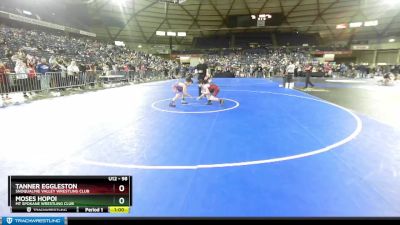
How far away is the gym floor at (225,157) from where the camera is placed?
9.82 feet

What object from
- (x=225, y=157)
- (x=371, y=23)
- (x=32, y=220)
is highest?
(x=371, y=23)

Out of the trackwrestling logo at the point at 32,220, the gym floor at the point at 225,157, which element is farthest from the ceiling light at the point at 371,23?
the trackwrestling logo at the point at 32,220

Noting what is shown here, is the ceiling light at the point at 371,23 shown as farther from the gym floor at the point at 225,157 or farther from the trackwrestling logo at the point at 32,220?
the trackwrestling logo at the point at 32,220

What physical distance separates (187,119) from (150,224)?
186 inches

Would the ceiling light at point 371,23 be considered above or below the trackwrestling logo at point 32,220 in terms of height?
above

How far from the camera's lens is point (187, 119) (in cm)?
738

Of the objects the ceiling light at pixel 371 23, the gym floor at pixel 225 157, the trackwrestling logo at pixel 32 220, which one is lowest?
the trackwrestling logo at pixel 32 220

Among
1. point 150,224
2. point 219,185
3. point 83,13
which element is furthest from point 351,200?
point 83,13
